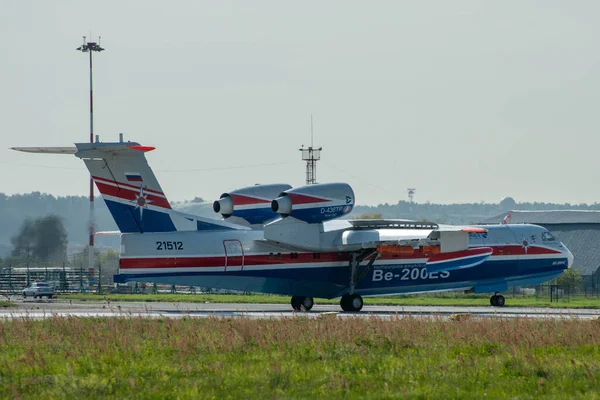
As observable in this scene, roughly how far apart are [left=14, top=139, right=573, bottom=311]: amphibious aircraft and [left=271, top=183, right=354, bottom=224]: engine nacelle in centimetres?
A: 4

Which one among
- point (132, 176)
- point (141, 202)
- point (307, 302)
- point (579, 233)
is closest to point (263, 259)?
point (307, 302)

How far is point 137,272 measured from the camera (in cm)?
3366

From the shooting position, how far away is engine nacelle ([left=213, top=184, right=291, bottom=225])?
130ft

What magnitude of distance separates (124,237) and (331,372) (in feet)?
59.6

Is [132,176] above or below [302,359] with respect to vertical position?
above

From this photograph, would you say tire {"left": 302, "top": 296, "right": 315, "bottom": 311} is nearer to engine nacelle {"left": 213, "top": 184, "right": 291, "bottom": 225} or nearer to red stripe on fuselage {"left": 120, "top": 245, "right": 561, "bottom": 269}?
red stripe on fuselage {"left": 120, "top": 245, "right": 561, "bottom": 269}

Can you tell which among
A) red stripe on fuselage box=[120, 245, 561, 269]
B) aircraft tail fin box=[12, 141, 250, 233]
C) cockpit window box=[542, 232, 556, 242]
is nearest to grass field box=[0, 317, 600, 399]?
red stripe on fuselage box=[120, 245, 561, 269]

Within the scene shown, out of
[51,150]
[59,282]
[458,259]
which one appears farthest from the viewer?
[59,282]

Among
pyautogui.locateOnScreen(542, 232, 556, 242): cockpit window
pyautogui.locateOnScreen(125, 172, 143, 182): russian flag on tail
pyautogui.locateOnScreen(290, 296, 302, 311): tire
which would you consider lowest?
pyautogui.locateOnScreen(290, 296, 302, 311): tire

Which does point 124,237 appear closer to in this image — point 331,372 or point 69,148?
point 69,148

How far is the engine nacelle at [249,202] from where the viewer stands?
39594 millimetres

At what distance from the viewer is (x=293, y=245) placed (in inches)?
1494

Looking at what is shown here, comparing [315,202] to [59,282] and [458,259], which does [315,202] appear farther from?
[59,282]

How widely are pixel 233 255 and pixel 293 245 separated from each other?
284cm
